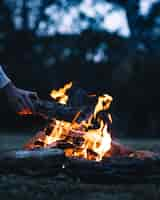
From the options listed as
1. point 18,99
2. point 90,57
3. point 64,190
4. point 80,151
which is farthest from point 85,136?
point 90,57

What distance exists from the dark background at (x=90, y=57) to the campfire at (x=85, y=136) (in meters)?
5.43

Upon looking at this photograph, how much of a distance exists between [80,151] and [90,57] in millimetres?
6411

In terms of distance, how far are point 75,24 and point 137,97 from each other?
1.82 m

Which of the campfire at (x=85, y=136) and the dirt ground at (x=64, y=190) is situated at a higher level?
the campfire at (x=85, y=136)

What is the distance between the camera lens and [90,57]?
35.3 ft

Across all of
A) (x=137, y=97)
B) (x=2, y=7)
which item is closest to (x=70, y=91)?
(x=137, y=97)

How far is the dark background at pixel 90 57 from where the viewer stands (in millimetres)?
10367

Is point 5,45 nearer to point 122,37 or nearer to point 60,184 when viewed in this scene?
point 122,37

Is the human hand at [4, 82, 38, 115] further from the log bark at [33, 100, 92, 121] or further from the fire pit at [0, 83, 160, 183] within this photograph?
the log bark at [33, 100, 92, 121]

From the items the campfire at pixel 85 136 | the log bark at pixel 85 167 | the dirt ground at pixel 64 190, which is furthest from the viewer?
the campfire at pixel 85 136

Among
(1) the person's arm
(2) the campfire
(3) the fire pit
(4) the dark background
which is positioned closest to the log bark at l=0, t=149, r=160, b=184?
(3) the fire pit

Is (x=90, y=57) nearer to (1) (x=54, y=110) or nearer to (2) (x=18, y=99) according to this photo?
(1) (x=54, y=110)

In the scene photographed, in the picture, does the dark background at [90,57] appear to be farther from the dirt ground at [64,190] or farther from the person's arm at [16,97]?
the person's arm at [16,97]

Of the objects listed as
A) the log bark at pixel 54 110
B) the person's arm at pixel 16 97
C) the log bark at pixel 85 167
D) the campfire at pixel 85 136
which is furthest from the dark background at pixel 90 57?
the person's arm at pixel 16 97
